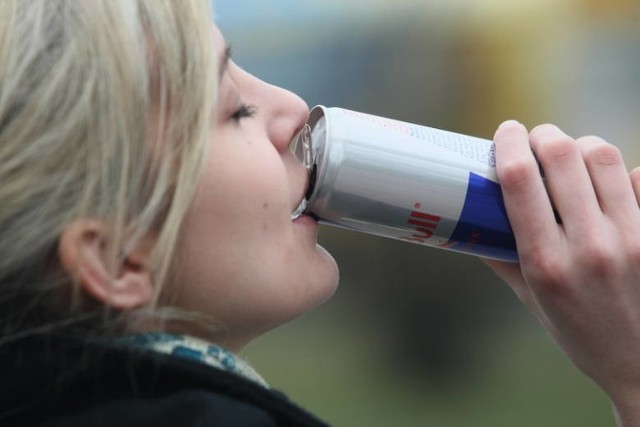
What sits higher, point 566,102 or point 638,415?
point 638,415

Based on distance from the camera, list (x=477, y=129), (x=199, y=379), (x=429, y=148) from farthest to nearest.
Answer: (x=477, y=129)
(x=429, y=148)
(x=199, y=379)

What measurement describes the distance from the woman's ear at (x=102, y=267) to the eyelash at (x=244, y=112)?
15 centimetres

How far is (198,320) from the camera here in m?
0.78

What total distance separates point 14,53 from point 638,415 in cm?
68

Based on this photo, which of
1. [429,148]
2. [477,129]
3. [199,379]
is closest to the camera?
[199,379]

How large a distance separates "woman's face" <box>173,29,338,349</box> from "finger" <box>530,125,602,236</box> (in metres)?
0.24

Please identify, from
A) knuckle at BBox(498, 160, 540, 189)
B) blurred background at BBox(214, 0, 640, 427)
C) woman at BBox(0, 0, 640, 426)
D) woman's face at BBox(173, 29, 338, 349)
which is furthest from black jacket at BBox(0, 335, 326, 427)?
blurred background at BBox(214, 0, 640, 427)

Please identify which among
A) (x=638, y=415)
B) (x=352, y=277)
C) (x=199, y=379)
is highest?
(x=199, y=379)

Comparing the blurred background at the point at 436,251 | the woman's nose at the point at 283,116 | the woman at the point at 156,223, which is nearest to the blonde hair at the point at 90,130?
the woman at the point at 156,223

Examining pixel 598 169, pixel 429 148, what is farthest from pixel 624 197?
pixel 429 148

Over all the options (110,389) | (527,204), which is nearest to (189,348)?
(110,389)

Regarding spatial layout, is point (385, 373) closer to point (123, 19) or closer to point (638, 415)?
point (638, 415)

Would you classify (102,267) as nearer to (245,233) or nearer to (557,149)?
(245,233)

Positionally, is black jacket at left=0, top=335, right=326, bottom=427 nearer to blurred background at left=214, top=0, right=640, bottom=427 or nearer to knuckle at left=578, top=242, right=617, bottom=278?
knuckle at left=578, top=242, right=617, bottom=278
